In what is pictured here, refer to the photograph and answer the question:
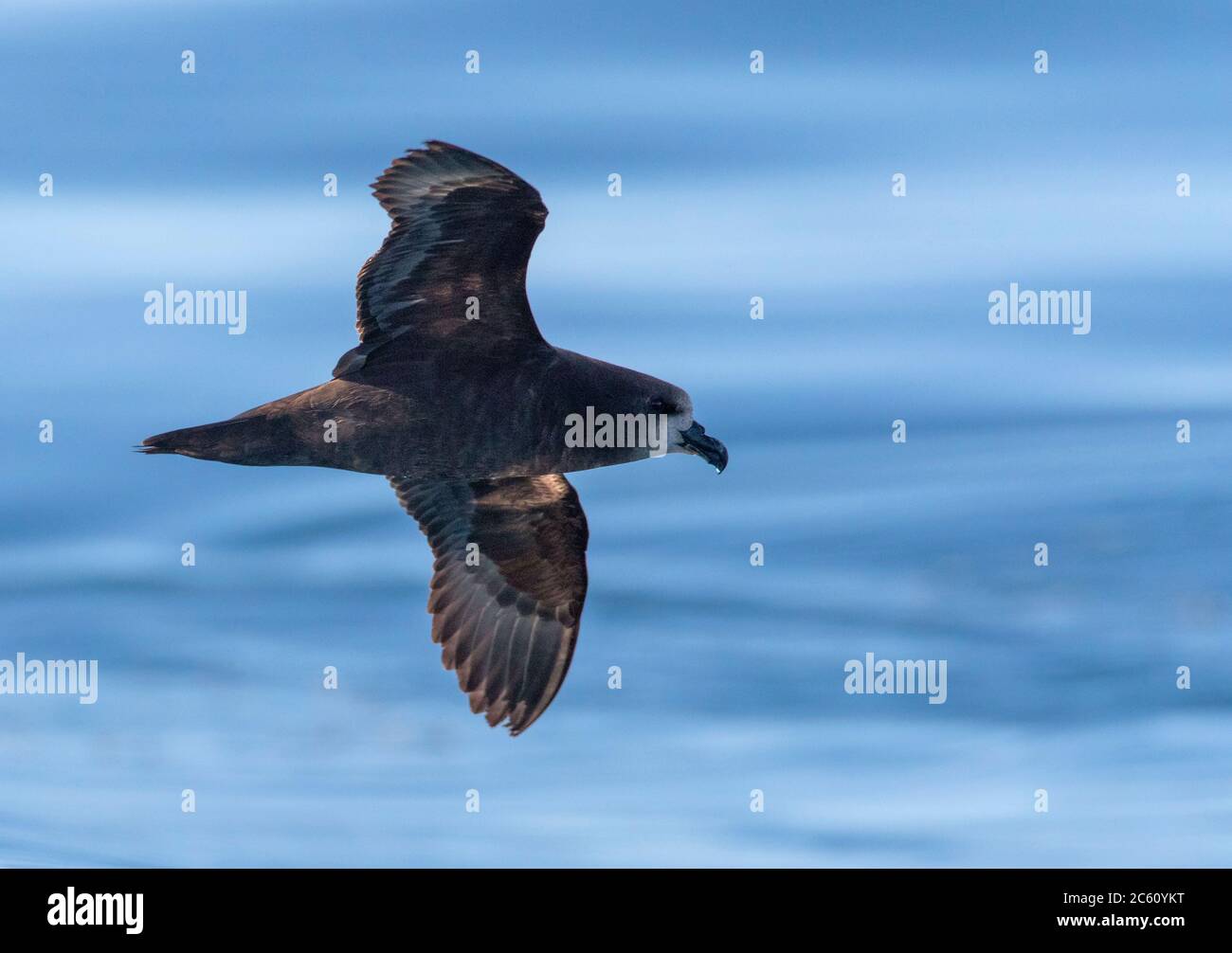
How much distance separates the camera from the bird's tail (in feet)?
39.4

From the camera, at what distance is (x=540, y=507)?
13.9 metres

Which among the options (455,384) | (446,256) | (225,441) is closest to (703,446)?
(455,384)

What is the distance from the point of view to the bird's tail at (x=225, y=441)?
12.0 metres

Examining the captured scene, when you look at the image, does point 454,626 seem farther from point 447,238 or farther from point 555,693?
point 447,238

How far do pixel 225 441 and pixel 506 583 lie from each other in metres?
2.91

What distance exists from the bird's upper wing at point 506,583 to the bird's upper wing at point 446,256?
1.76 metres

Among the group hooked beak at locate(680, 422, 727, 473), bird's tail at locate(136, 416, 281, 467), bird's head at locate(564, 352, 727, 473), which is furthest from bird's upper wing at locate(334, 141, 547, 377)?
hooked beak at locate(680, 422, 727, 473)

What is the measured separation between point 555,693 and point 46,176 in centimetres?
610

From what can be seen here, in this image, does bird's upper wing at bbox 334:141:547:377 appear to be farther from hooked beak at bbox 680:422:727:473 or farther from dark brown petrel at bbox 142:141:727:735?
hooked beak at bbox 680:422:727:473

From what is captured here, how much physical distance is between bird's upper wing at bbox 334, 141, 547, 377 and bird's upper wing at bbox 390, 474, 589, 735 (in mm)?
1760

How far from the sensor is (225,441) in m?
12.1

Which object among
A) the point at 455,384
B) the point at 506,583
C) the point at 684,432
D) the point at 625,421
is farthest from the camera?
the point at 506,583

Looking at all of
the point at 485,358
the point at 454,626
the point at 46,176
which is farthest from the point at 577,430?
the point at 46,176

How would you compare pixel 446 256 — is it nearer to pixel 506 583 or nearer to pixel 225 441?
pixel 225 441
